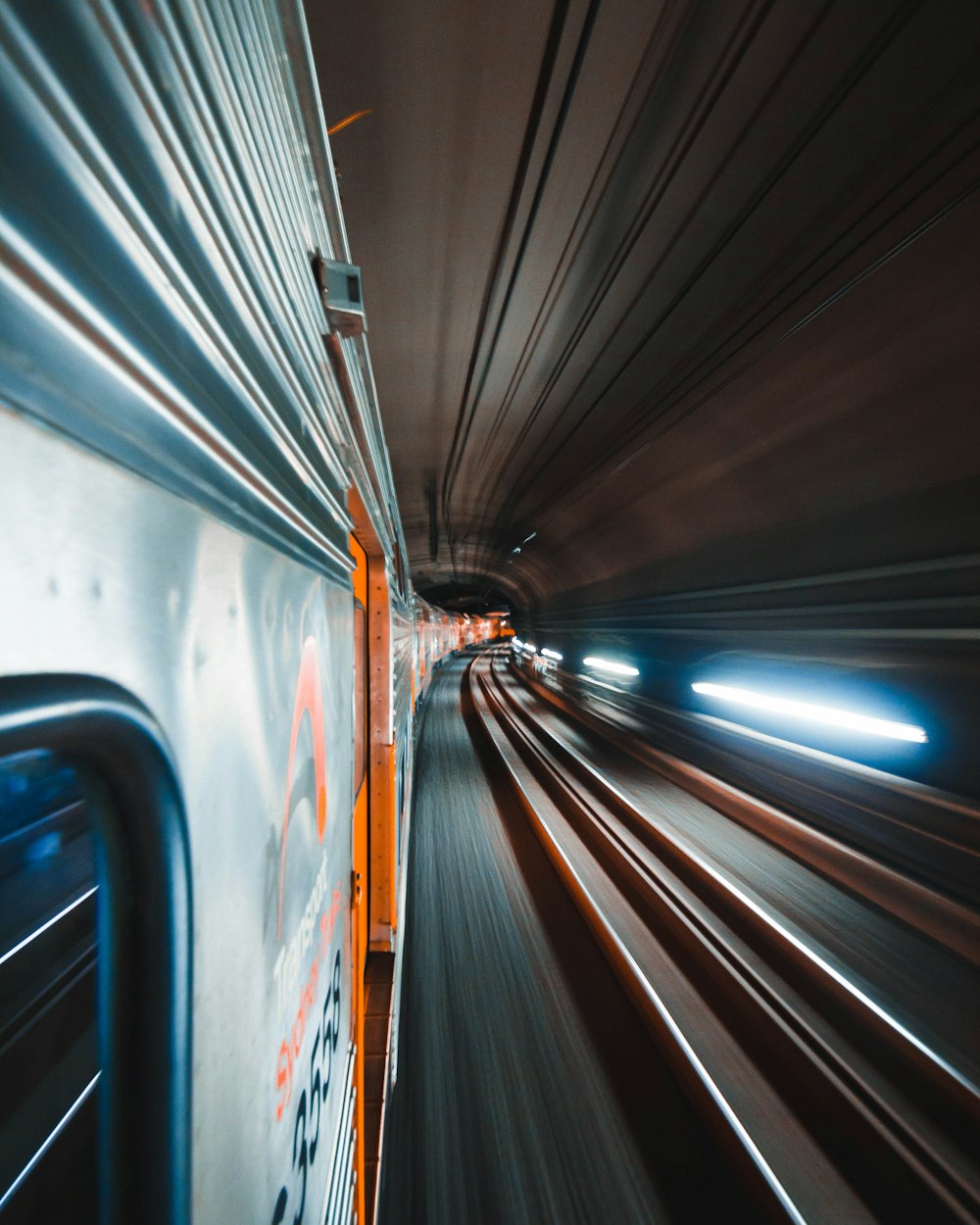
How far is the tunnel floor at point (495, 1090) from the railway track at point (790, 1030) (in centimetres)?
44

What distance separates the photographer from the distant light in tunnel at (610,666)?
1095cm

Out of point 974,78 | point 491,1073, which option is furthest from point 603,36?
point 491,1073

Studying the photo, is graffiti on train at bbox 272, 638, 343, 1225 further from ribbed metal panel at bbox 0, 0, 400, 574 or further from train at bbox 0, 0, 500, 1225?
ribbed metal panel at bbox 0, 0, 400, 574

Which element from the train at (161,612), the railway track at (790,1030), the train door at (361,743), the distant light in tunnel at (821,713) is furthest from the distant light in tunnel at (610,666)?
the train at (161,612)

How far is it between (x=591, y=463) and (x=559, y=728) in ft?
17.3

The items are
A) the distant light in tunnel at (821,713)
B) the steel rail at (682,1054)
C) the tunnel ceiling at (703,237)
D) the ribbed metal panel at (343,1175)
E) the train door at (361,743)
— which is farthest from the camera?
the distant light in tunnel at (821,713)

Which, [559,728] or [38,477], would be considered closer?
[38,477]

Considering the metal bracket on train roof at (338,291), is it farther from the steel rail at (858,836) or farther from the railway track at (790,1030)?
the steel rail at (858,836)

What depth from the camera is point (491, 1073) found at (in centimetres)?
258

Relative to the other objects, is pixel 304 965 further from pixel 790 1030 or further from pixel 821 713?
pixel 821 713

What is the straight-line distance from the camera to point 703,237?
10.8 ft

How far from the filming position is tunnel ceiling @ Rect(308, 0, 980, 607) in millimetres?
2201

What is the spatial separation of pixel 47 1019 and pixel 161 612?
875 millimetres

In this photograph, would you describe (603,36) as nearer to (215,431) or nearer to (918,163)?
(918,163)
